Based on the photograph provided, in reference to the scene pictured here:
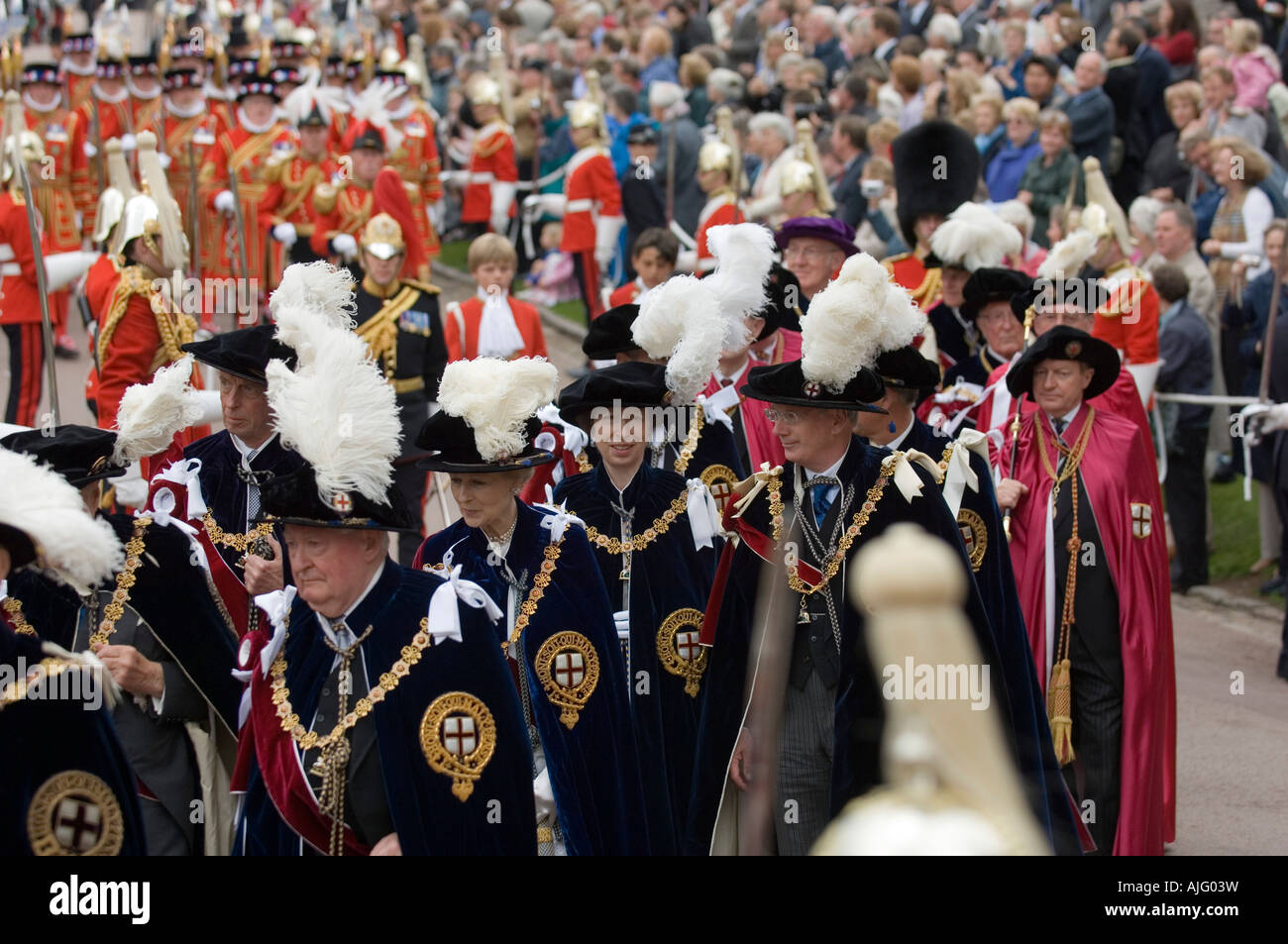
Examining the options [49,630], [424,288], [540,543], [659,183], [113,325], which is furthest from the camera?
[659,183]

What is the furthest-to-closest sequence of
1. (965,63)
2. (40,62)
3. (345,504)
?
(40,62)
(965,63)
(345,504)

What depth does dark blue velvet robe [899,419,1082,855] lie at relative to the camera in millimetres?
6387

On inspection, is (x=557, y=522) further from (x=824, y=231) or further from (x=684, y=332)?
(x=824, y=231)

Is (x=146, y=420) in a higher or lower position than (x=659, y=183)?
lower

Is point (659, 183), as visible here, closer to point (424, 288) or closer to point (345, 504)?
point (424, 288)

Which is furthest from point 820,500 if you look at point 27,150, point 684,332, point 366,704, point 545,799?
point 27,150

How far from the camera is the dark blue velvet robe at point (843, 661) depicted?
19.2ft

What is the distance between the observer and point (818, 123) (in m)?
17.1

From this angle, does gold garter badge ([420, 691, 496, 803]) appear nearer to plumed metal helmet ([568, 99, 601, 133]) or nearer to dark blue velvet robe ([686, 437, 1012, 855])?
dark blue velvet robe ([686, 437, 1012, 855])

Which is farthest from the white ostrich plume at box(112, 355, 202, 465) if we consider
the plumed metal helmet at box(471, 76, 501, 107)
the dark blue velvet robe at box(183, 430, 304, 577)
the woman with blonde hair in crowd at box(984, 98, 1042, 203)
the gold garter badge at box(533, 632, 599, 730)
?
the plumed metal helmet at box(471, 76, 501, 107)

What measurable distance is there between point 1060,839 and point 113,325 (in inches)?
217

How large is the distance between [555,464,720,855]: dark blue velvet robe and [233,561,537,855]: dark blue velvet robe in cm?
189

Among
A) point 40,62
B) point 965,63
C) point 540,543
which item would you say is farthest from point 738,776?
point 40,62

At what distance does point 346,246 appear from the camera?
47.6 ft
